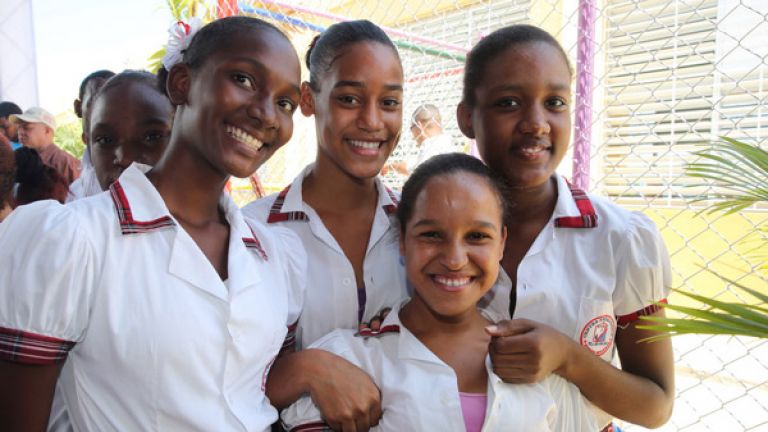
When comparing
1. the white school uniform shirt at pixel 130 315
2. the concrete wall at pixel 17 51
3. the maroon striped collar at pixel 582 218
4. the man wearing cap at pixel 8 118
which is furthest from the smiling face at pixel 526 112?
the man wearing cap at pixel 8 118

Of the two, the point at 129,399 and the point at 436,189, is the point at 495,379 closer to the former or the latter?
the point at 436,189

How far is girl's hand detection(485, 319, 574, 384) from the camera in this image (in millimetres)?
1346

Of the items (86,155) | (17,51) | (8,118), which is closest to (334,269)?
(86,155)

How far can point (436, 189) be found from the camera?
1.53 meters

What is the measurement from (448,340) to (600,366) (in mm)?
Answer: 396

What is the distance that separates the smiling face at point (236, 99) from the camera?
1.33 meters

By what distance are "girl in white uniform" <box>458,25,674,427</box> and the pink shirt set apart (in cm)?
9

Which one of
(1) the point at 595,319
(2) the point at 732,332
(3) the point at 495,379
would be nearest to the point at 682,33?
(1) the point at 595,319

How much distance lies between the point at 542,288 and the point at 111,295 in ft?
3.46

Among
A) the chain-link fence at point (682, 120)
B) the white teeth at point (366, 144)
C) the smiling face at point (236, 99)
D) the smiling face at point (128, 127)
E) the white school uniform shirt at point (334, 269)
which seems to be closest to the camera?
the smiling face at point (236, 99)

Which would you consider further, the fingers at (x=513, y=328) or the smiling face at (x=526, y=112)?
the smiling face at (x=526, y=112)

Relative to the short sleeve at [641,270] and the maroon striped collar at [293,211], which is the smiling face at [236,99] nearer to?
the maroon striped collar at [293,211]

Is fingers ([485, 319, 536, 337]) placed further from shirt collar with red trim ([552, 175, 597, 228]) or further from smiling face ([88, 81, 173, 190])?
smiling face ([88, 81, 173, 190])

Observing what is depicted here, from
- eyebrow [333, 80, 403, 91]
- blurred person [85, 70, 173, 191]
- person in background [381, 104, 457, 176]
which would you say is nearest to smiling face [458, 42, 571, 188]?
eyebrow [333, 80, 403, 91]
